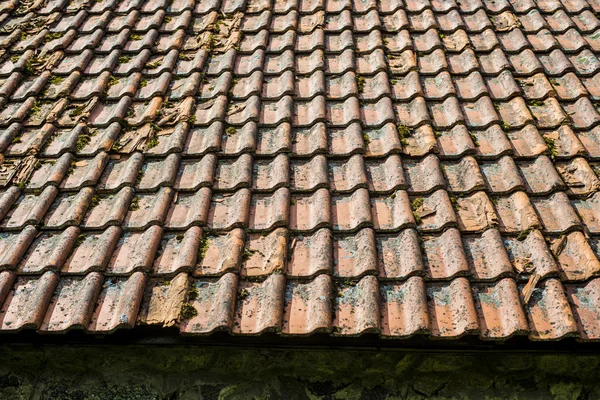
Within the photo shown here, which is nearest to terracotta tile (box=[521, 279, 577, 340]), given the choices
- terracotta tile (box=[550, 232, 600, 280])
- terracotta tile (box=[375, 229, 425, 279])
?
terracotta tile (box=[550, 232, 600, 280])

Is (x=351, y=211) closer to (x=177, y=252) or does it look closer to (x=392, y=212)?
(x=392, y=212)

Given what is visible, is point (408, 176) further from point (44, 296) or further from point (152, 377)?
point (44, 296)

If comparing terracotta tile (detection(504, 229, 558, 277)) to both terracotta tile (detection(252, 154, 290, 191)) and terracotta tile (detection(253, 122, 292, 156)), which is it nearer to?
terracotta tile (detection(252, 154, 290, 191))

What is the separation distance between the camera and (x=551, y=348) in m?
2.34

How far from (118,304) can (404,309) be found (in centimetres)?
125

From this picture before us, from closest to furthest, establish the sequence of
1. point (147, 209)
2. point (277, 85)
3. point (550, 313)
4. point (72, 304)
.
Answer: point (550, 313)
point (72, 304)
point (147, 209)
point (277, 85)

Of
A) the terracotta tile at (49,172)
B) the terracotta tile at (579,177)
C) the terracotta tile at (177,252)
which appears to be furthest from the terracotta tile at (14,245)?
the terracotta tile at (579,177)

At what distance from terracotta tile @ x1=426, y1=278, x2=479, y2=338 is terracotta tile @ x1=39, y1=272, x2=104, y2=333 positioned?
149 centimetres

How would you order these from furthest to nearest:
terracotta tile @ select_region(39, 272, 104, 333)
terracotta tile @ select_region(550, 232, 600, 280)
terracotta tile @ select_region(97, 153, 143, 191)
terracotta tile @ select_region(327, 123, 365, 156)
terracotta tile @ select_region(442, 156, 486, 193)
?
terracotta tile @ select_region(327, 123, 365, 156)
terracotta tile @ select_region(97, 153, 143, 191)
terracotta tile @ select_region(442, 156, 486, 193)
terracotta tile @ select_region(550, 232, 600, 280)
terracotta tile @ select_region(39, 272, 104, 333)

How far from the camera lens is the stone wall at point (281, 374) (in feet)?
8.04

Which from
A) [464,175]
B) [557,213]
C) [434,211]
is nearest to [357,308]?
[434,211]

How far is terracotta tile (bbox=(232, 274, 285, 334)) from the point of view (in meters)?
2.18

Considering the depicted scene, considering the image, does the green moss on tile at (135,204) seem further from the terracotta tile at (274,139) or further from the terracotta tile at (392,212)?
the terracotta tile at (392,212)

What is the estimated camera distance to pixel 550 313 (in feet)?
7.21
